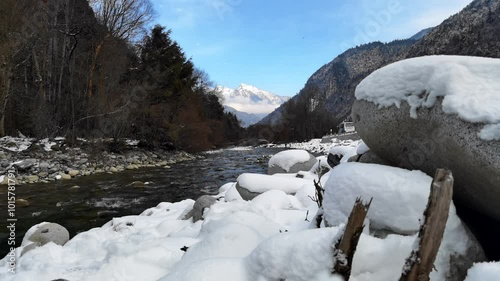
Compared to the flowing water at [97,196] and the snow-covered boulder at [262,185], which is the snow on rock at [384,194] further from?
the flowing water at [97,196]

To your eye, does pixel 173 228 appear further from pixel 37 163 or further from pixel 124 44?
pixel 124 44

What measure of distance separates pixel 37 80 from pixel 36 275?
17032 millimetres

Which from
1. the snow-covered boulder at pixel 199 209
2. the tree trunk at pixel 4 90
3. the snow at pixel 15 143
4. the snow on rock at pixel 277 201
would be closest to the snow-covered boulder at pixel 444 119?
the snow on rock at pixel 277 201

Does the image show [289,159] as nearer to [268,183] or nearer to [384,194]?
[268,183]

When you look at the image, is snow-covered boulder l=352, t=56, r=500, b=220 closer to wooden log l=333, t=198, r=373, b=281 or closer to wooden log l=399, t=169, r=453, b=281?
wooden log l=399, t=169, r=453, b=281

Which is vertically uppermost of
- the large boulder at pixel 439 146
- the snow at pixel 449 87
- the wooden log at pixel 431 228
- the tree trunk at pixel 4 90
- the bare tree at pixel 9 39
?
the bare tree at pixel 9 39

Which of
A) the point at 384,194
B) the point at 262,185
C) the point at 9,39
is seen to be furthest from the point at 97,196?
the point at 9,39

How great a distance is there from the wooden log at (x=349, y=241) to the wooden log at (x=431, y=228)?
32cm

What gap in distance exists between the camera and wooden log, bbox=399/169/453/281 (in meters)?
1.85

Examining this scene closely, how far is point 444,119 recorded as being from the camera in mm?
2498

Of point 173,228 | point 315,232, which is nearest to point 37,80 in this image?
point 173,228

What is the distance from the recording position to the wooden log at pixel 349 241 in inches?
82.2

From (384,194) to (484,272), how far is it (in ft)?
2.52

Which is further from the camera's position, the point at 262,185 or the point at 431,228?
the point at 262,185
